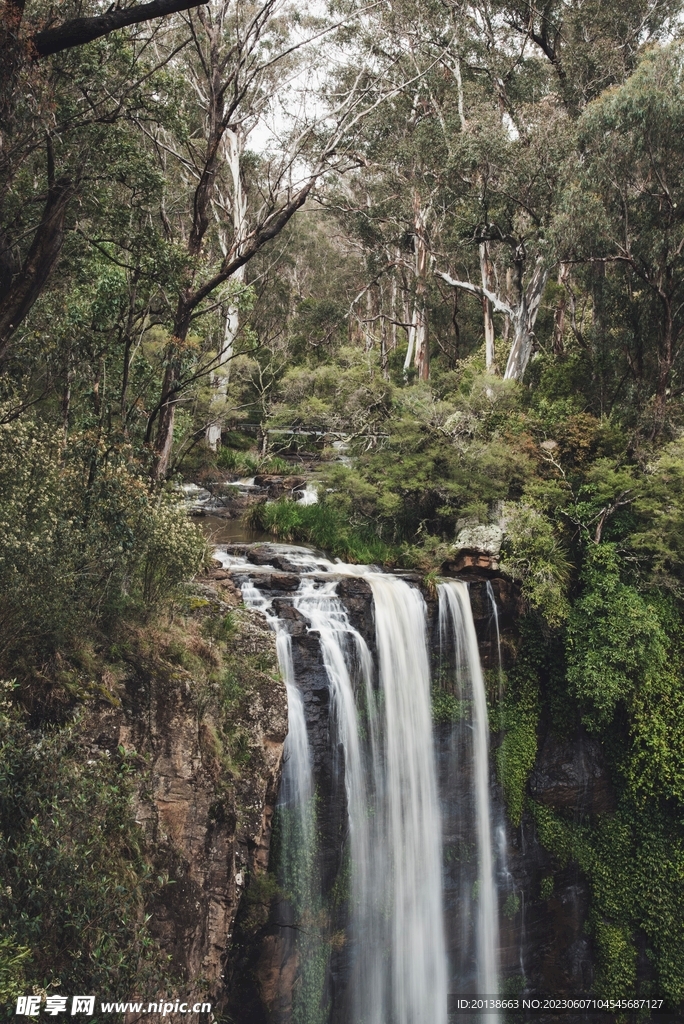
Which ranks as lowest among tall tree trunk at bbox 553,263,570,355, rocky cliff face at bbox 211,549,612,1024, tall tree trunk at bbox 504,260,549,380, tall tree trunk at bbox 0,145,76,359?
rocky cliff face at bbox 211,549,612,1024

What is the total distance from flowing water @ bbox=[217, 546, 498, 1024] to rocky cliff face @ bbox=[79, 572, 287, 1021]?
1.14 m

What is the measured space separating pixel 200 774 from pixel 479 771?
20.9ft

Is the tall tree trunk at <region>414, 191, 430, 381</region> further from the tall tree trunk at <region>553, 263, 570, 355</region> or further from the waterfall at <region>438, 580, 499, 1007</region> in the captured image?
the waterfall at <region>438, 580, 499, 1007</region>

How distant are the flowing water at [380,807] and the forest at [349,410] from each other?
1.30 m

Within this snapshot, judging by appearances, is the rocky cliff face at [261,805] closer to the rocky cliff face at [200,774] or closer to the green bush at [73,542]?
the rocky cliff face at [200,774]

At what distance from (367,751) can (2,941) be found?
727cm

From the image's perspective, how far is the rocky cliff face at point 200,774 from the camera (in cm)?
754

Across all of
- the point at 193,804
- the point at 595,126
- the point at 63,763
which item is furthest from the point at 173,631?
the point at 595,126

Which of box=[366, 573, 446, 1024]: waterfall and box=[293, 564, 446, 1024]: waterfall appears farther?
box=[366, 573, 446, 1024]: waterfall

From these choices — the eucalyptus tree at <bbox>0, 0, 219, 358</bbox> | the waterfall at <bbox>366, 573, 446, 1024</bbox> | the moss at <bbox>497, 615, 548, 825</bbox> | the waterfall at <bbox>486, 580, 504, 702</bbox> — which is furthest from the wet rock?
the eucalyptus tree at <bbox>0, 0, 219, 358</bbox>

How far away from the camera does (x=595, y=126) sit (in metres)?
16.7

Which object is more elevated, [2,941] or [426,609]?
[426,609]

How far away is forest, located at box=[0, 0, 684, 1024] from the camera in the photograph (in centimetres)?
710

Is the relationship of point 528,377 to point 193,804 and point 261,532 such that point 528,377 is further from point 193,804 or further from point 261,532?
point 193,804
